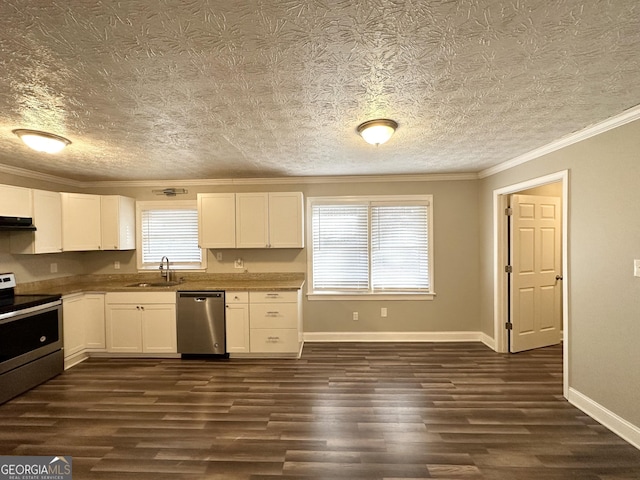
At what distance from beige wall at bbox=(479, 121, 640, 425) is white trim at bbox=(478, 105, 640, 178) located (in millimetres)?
45

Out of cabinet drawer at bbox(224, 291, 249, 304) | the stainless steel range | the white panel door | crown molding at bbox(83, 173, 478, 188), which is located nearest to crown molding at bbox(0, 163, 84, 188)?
crown molding at bbox(83, 173, 478, 188)

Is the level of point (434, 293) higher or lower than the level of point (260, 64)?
lower

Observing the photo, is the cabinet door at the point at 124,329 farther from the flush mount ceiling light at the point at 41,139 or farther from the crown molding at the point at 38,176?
the flush mount ceiling light at the point at 41,139

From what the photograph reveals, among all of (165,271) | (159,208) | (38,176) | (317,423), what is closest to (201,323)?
(165,271)

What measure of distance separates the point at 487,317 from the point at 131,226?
523 centimetres

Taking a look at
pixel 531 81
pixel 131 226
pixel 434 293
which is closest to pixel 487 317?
pixel 434 293

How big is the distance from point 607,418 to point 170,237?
5.14m

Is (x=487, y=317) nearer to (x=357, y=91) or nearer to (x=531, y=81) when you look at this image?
(x=531, y=81)

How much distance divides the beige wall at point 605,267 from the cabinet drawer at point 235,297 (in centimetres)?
335

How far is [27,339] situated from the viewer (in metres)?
2.89

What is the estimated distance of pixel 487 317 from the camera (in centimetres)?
400

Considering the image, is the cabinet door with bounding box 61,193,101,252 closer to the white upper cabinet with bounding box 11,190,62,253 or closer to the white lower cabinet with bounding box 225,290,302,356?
the white upper cabinet with bounding box 11,190,62,253

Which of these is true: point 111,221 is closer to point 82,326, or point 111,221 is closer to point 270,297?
point 82,326

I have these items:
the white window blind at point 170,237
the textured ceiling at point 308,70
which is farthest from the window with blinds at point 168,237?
the textured ceiling at point 308,70
